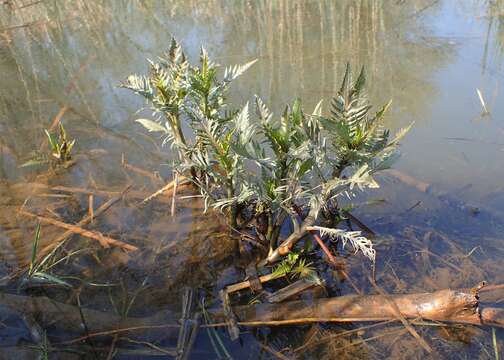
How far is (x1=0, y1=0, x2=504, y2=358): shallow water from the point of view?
2445 millimetres

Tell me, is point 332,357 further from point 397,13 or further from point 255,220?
point 397,13

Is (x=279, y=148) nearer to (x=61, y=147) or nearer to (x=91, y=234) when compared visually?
(x=91, y=234)

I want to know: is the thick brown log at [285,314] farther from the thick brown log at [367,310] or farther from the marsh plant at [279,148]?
the marsh plant at [279,148]

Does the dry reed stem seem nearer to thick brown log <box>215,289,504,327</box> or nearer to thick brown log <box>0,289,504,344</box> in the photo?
thick brown log <box>0,289,504,344</box>

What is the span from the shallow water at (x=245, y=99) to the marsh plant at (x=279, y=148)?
353 millimetres

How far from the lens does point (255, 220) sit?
2592 millimetres

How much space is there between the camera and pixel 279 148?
211cm

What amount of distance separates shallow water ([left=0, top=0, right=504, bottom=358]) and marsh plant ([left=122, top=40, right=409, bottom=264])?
0.35 meters

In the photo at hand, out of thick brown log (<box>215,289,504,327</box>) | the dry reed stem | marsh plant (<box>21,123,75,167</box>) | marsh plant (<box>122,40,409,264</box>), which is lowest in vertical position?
thick brown log (<box>215,289,504,327</box>)

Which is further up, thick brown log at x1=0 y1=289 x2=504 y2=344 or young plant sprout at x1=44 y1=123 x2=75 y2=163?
young plant sprout at x1=44 y1=123 x2=75 y2=163

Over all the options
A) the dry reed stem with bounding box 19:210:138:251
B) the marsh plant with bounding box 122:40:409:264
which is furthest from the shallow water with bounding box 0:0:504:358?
the marsh plant with bounding box 122:40:409:264

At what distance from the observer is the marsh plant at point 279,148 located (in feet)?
6.53

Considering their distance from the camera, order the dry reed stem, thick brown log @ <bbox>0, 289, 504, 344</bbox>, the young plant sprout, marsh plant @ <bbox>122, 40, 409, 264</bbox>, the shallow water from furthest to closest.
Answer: the young plant sprout
the dry reed stem
the shallow water
thick brown log @ <bbox>0, 289, 504, 344</bbox>
marsh plant @ <bbox>122, 40, 409, 264</bbox>

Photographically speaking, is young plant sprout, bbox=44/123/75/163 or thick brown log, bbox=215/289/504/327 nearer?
thick brown log, bbox=215/289/504/327
